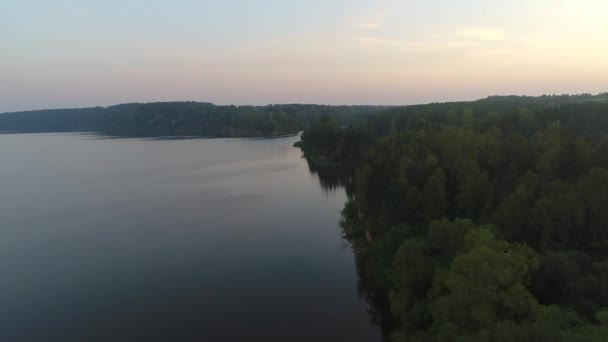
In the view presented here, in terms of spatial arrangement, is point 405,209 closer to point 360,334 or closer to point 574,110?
point 360,334

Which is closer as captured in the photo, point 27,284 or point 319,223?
point 27,284

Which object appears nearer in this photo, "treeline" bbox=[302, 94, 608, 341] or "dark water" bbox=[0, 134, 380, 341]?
"treeline" bbox=[302, 94, 608, 341]

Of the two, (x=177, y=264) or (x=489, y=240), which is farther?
(x=177, y=264)

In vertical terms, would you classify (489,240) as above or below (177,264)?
above

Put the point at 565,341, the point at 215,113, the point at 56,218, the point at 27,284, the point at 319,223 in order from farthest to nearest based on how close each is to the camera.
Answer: the point at 215,113, the point at 56,218, the point at 319,223, the point at 27,284, the point at 565,341

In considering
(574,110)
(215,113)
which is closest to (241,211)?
(574,110)
